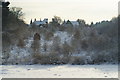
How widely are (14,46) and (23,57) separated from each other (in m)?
2.57

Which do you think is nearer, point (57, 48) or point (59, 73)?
point (59, 73)

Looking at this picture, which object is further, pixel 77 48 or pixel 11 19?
pixel 77 48

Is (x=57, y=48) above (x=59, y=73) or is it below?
above

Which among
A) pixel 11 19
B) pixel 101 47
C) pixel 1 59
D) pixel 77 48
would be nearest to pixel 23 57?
pixel 1 59

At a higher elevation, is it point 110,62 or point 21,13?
point 21,13

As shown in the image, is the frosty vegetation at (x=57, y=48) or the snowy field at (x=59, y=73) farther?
the frosty vegetation at (x=57, y=48)

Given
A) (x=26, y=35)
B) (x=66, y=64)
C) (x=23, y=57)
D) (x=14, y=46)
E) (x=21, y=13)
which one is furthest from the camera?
(x=21, y=13)

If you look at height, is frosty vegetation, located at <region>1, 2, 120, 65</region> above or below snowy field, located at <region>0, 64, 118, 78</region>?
above

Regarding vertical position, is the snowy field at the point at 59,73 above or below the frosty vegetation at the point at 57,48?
below

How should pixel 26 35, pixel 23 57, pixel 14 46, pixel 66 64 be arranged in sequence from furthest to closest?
1. pixel 26 35
2. pixel 14 46
3. pixel 23 57
4. pixel 66 64

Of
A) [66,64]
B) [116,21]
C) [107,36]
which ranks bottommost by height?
[66,64]

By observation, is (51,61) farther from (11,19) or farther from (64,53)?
(11,19)

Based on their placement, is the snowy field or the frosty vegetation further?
the frosty vegetation

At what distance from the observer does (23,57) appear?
1323cm
